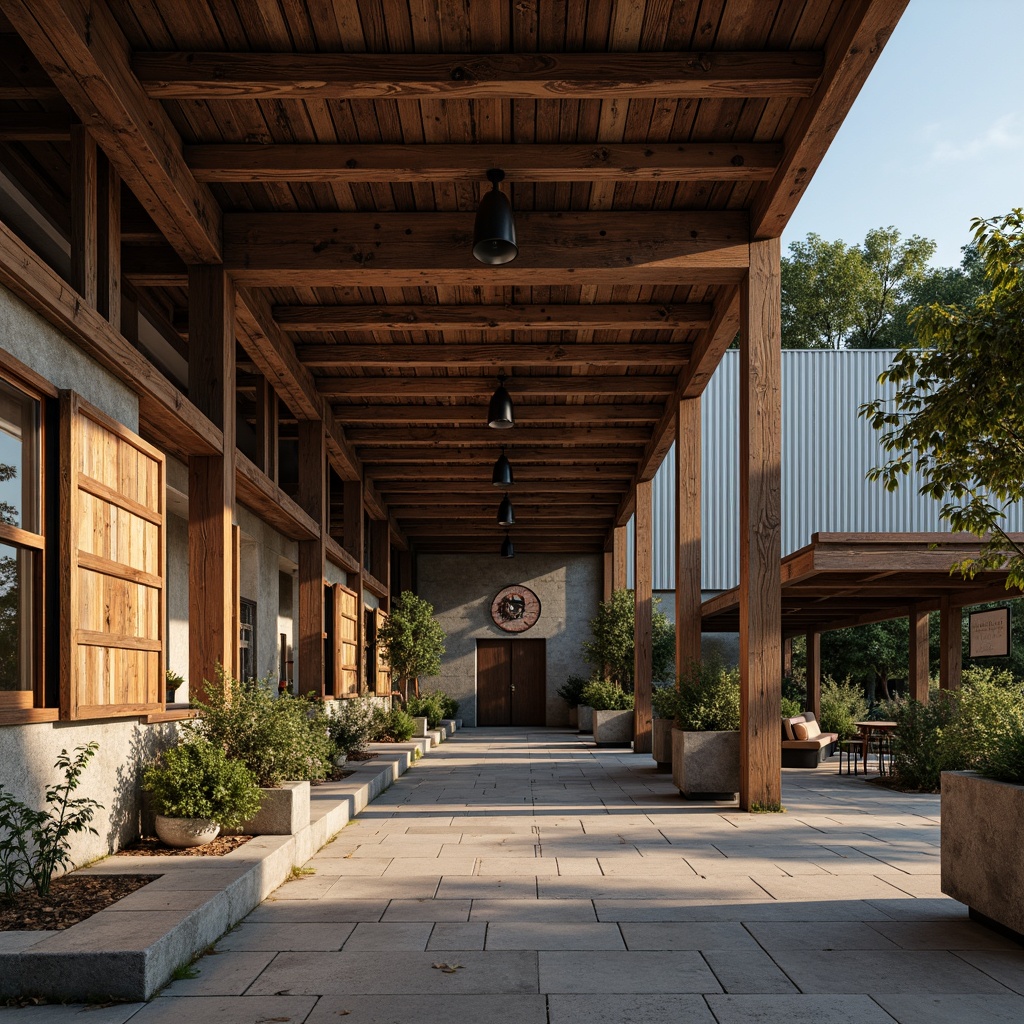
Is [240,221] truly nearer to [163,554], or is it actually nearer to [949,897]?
[163,554]

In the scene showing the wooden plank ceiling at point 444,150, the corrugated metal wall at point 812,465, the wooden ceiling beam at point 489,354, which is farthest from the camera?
the corrugated metal wall at point 812,465

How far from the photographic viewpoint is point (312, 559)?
1340cm

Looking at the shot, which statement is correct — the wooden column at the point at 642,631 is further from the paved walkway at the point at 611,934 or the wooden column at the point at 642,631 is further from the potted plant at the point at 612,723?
the paved walkway at the point at 611,934

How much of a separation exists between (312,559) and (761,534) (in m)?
6.21

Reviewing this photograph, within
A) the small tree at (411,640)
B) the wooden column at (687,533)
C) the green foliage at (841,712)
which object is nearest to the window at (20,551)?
the wooden column at (687,533)

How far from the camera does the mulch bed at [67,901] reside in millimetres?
4340

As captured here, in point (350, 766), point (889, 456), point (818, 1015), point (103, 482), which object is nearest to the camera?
point (818, 1015)

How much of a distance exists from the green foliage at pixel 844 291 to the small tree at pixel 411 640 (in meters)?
22.6

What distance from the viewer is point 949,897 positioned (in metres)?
5.67

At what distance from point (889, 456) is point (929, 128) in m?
34.6

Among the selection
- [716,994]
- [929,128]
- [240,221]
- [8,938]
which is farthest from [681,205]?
[929,128]

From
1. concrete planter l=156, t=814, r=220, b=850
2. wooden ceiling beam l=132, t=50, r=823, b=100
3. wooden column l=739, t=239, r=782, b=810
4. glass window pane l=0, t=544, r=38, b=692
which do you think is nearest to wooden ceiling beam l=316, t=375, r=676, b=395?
wooden column l=739, t=239, r=782, b=810

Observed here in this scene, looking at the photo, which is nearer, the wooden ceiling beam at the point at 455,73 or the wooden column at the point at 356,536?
the wooden ceiling beam at the point at 455,73

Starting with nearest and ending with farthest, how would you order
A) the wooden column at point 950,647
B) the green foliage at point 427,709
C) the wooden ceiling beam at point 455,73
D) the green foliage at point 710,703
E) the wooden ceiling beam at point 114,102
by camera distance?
the wooden ceiling beam at point 114,102
the wooden ceiling beam at point 455,73
the green foliage at point 710,703
the wooden column at point 950,647
the green foliage at point 427,709
